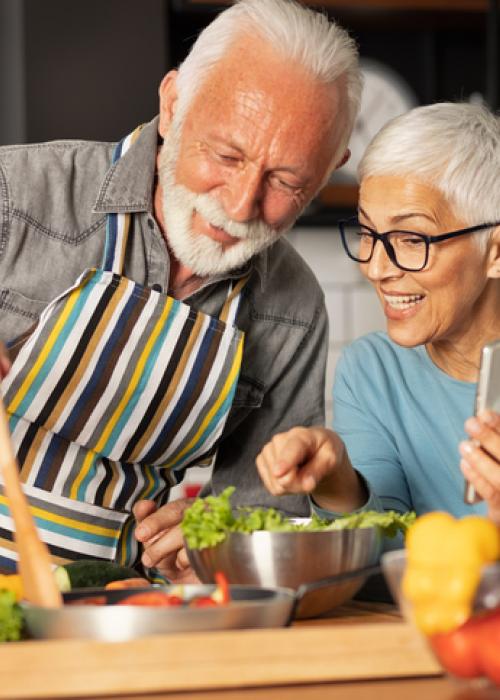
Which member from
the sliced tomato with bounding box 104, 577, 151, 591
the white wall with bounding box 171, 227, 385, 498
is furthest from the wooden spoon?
the white wall with bounding box 171, 227, 385, 498

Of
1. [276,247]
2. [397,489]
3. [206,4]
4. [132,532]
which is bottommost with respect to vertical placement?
[132,532]

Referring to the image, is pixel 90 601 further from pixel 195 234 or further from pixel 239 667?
pixel 195 234

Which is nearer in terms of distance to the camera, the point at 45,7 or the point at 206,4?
the point at 45,7

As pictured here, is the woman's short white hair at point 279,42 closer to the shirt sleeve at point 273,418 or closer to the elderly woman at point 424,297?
the elderly woman at point 424,297

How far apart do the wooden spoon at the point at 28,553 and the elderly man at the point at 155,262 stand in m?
0.62

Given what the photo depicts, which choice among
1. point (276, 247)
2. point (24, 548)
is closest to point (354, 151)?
point (276, 247)

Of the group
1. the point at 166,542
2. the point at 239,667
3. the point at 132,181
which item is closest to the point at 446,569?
the point at 239,667

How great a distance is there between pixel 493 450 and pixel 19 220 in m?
0.91

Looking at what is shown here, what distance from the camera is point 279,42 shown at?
6.00 ft

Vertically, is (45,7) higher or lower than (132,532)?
higher

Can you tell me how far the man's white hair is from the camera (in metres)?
1.78

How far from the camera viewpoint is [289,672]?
0.95m

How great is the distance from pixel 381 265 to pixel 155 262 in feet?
1.29

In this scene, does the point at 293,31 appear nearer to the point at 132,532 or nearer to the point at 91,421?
the point at 91,421
